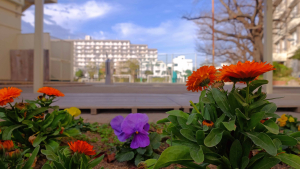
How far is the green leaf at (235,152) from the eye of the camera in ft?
2.26

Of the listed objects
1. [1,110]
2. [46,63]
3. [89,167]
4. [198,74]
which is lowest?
[89,167]

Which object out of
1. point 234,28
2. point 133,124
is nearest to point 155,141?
point 133,124

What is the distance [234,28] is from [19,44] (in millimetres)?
12286

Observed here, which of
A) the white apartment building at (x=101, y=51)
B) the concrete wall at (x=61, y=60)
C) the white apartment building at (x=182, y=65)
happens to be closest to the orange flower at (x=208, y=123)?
the concrete wall at (x=61, y=60)

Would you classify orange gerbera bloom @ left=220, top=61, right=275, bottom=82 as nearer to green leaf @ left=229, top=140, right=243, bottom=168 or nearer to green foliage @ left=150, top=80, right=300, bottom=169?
green foliage @ left=150, top=80, right=300, bottom=169

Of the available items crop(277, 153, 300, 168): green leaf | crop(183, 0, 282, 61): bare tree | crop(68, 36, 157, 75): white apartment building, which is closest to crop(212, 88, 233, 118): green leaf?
crop(277, 153, 300, 168): green leaf

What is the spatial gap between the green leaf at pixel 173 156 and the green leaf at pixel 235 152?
14cm

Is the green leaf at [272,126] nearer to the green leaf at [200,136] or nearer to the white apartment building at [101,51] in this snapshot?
the green leaf at [200,136]

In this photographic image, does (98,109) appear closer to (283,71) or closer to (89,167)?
(89,167)

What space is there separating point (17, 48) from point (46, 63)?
4.94ft

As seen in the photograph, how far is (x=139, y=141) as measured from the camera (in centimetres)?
109

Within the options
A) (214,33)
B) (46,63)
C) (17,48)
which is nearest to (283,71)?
(214,33)

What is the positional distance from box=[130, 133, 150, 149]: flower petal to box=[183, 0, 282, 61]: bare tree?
1131 cm

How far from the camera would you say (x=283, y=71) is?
1435cm
